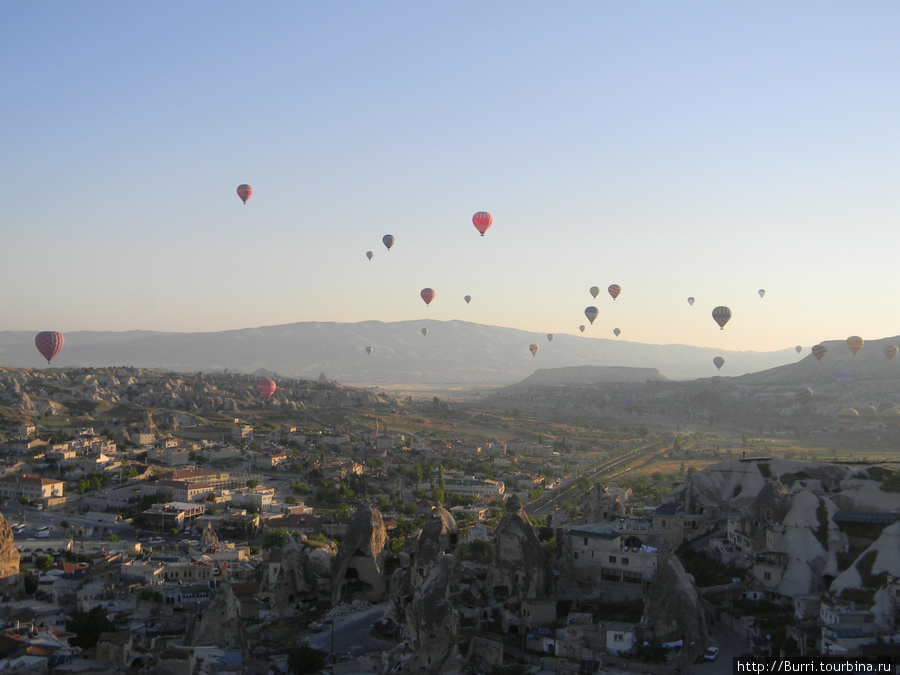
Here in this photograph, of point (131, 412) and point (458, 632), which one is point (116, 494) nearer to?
point (458, 632)

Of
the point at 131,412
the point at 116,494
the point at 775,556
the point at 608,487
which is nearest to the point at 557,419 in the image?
the point at 131,412

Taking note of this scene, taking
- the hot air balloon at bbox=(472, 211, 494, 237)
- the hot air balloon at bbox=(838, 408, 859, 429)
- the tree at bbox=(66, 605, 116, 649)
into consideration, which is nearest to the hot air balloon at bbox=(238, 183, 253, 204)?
the hot air balloon at bbox=(472, 211, 494, 237)

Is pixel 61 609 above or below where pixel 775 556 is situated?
below

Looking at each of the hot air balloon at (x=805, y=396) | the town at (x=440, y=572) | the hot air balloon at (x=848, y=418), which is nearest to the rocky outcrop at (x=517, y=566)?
the town at (x=440, y=572)

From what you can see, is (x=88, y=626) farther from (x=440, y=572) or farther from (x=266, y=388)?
(x=266, y=388)

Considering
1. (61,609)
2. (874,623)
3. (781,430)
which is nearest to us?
(874,623)

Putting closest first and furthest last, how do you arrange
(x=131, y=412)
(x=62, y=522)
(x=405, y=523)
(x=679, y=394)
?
(x=405, y=523) < (x=62, y=522) < (x=131, y=412) < (x=679, y=394)
